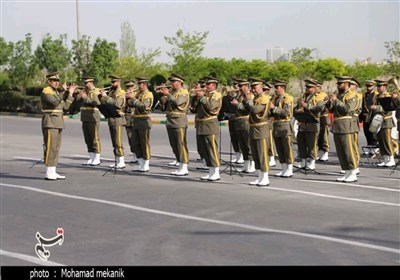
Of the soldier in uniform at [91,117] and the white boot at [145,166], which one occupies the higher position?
the soldier in uniform at [91,117]

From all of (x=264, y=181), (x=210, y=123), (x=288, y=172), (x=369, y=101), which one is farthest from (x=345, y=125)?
(x=369, y=101)

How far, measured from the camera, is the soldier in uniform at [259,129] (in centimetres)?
1309

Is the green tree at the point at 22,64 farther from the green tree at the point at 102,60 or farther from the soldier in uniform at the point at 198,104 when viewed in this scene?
the soldier in uniform at the point at 198,104

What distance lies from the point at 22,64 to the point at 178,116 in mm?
30319

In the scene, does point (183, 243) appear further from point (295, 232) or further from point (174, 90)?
point (174, 90)

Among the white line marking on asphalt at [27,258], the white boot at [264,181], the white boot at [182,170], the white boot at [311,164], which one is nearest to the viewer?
the white line marking on asphalt at [27,258]

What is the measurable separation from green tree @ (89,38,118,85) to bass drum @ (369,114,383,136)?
83.0ft

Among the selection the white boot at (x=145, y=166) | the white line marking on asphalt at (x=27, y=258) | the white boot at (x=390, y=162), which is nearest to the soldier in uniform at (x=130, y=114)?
the white boot at (x=145, y=166)

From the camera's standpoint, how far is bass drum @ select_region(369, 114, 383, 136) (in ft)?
52.7

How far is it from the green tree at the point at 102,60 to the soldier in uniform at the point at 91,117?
916 inches

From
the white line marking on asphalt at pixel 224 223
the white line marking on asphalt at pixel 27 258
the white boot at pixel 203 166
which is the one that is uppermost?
the white boot at pixel 203 166

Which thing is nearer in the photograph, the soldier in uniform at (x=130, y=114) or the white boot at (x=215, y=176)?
the white boot at (x=215, y=176)
